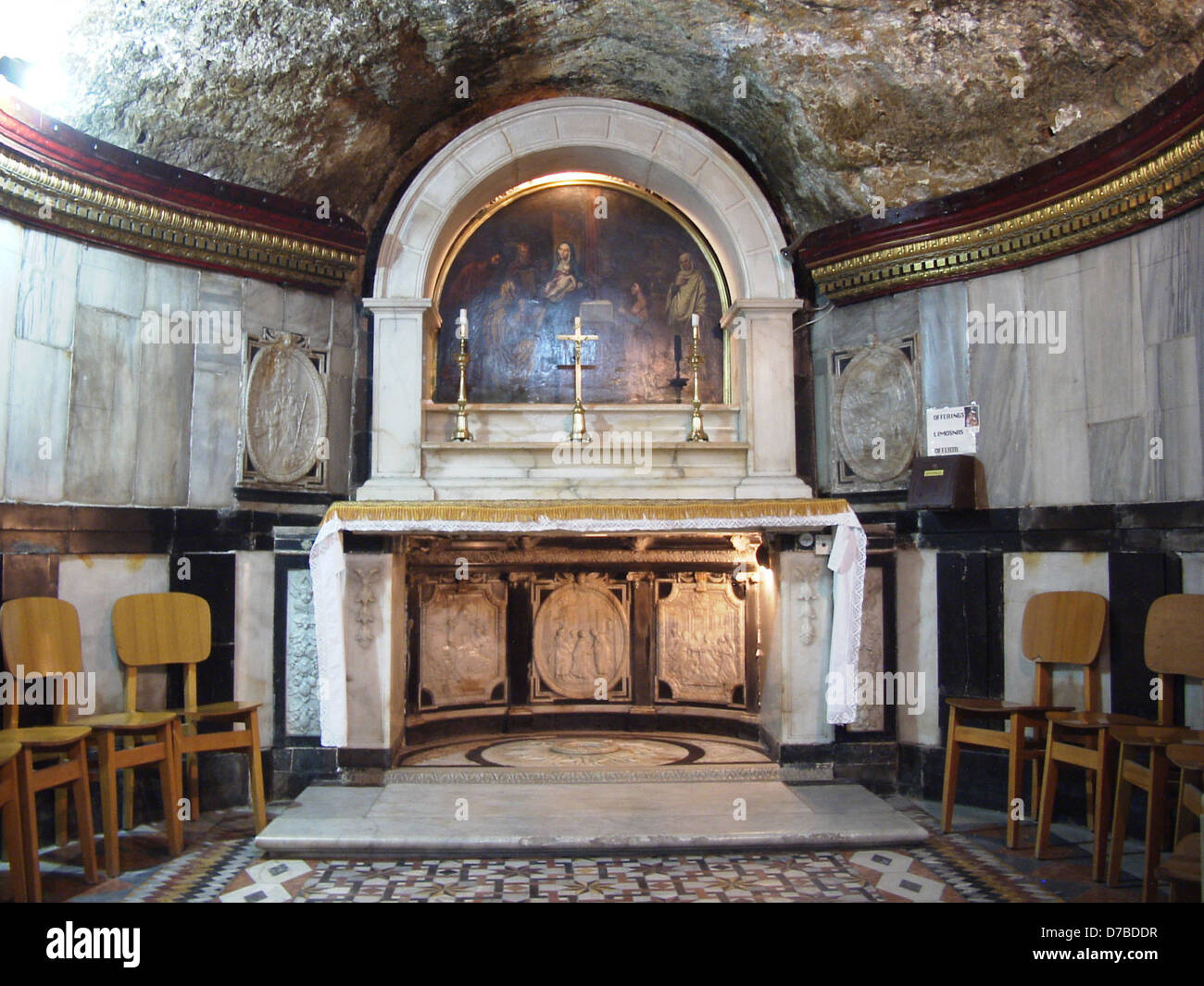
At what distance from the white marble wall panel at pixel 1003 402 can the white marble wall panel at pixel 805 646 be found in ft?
3.78

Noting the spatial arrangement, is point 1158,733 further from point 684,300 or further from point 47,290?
point 47,290

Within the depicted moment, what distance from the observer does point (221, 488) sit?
20.5ft

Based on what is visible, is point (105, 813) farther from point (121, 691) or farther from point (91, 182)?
point (91, 182)

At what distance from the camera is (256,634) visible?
6234mm

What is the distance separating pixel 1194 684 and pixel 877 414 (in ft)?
8.26

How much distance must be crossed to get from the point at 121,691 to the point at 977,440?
5.15 metres

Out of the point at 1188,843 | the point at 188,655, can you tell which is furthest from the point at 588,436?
the point at 1188,843

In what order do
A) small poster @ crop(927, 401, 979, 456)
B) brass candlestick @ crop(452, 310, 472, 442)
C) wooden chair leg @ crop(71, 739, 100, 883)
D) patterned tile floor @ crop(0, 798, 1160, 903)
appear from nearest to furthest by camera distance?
patterned tile floor @ crop(0, 798, 1160, 903) → wooden chair leg @ crop(71, 739, 100, 883) → small poster @ crop(927, 401, 979, 456) → brass candlestick @ crop(452, 310, 472, 442)

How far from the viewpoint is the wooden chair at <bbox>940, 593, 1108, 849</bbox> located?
208 inches

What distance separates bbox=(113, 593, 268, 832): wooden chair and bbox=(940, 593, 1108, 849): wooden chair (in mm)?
3668

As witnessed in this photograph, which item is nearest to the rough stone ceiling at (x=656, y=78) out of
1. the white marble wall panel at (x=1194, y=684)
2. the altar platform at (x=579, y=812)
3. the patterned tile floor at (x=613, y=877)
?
the white marble wall panel at (x=1194, y=684)

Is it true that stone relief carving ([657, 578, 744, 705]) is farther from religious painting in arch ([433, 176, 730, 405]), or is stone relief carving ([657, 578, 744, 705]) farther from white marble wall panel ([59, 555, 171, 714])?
white marble wall panel ([59, 555, 171, 714])

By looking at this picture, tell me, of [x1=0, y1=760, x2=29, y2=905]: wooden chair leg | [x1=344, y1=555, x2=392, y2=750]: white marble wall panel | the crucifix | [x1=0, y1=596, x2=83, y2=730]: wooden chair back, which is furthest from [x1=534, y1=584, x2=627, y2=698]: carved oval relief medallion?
[x1=0, y1=760, x2=29, y2=905]: wooden chair leg
